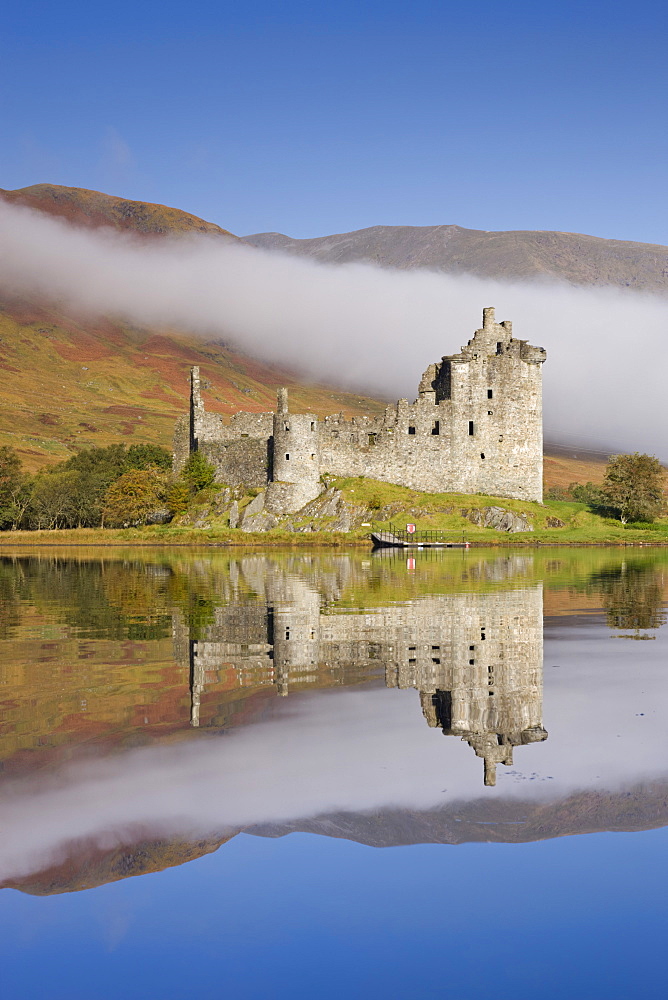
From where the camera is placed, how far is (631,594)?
2852 centimetres

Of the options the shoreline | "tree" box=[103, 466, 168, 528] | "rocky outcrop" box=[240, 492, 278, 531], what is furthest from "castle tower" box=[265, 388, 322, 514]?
"tree" box=[103, 466, 168, 528]

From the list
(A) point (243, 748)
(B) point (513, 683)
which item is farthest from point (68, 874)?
(B) point (513, 683)

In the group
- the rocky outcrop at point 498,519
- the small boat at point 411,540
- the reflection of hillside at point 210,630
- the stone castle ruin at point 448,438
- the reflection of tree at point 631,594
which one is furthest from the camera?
the stone castle ruin at point 448,438

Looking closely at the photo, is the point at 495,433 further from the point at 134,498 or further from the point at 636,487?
the point at 134,498

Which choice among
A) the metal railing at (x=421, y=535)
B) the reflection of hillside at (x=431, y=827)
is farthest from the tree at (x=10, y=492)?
the reflection of hillside at (x=431, y=827)

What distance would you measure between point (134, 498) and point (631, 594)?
151 ft

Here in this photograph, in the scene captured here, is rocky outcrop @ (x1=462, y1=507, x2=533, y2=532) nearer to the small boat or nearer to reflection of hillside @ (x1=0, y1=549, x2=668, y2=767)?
the small boat

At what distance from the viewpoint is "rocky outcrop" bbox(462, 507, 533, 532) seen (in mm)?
61344

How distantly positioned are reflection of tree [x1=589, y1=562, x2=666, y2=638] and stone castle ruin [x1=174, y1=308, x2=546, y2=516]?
25.2 m

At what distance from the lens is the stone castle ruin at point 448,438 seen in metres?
67.0

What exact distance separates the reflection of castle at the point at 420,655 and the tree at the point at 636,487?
43.9 meters

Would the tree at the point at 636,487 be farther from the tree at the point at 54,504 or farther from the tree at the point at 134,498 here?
the tree at the point at 54,504

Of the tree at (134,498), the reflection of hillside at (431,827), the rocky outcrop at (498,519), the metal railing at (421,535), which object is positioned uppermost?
the tree at (134,498)

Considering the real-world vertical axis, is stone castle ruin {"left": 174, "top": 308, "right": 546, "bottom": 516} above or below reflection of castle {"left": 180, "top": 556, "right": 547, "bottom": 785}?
above
